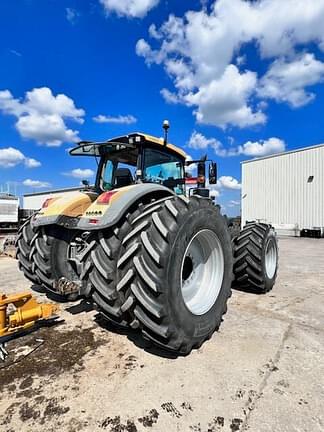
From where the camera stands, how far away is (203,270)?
3.29 metres

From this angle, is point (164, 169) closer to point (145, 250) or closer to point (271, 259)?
point (145, 250)

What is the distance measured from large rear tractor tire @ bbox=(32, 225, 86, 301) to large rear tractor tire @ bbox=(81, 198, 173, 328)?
3.01 feet

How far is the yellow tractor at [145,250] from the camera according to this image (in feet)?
7.65

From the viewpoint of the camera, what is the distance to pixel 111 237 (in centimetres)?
255

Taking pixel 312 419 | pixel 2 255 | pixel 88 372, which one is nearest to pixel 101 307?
pixel 88 372

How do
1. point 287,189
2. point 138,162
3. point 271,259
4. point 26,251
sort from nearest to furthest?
1. point 138,162
2. point 26,251
3. point 271,259
4. point 287,189

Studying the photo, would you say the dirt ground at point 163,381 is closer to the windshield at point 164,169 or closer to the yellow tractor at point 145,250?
the yellow tractor at point 145,250

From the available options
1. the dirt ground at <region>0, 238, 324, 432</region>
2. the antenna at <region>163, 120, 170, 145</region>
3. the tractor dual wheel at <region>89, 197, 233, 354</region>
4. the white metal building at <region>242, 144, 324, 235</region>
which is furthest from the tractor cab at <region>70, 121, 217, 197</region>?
the white metal building at <region>242, 144, 324, 235</region>

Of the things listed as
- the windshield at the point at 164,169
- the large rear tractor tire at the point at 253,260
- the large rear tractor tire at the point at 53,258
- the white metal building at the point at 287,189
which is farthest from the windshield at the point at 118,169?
the white metal building at the point at 287,189

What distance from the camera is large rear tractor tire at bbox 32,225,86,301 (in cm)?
341

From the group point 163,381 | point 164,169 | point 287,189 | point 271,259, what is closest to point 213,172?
point 164,169

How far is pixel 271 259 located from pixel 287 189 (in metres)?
18.6

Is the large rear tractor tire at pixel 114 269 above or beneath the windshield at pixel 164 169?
beneath

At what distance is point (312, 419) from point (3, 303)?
246 cm
